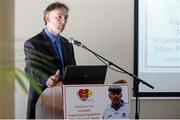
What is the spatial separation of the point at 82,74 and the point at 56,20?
89 centimetres

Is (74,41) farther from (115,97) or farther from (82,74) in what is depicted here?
(115,97)

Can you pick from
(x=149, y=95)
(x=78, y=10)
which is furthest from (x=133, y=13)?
(x=149, y=95)

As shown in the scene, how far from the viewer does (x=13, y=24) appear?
9.24 feet

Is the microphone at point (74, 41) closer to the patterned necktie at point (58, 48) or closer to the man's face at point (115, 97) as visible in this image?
the patterned necktie at point (58, 48)

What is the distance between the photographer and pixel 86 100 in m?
1.96

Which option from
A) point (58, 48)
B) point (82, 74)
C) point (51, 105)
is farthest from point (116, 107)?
point (58, 48)

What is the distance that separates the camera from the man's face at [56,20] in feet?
8.93

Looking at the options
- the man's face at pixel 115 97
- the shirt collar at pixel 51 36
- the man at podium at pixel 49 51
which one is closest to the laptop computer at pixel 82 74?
the man's face at pixel 115 97

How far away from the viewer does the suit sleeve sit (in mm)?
2436

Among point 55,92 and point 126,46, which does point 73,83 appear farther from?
point 126,46

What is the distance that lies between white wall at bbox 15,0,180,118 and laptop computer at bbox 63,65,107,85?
77cm

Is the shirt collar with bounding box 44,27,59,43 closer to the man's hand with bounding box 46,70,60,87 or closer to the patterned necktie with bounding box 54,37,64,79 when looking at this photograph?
the patterned necktie with bounding box 54,37,64,79

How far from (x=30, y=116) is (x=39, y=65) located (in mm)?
513

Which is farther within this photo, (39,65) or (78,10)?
(78,10)
